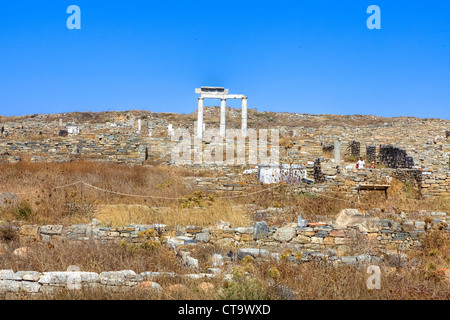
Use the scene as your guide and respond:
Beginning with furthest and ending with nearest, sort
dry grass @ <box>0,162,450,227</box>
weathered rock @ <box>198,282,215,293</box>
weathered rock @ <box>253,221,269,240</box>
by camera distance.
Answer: dry grass @ <box>0,162,450,227</box>
weathered rock @ <box>253,221,269,240</box>
weathered rock @ <box>198,282,215,293</box>

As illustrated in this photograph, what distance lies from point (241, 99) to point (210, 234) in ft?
79.0

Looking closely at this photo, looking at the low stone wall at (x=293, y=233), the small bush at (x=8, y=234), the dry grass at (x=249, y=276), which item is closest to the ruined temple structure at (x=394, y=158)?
the low stone wall at (x=293, y=233)

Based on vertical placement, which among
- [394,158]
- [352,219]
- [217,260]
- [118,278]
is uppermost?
[394,158]

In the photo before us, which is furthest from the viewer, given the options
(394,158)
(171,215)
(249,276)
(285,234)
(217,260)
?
(394,158)

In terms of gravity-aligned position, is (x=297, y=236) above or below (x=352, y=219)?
below

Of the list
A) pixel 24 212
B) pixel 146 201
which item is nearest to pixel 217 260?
pixel 146 201

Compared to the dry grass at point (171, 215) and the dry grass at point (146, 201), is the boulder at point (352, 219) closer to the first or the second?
the dry grass at point (146, 201)

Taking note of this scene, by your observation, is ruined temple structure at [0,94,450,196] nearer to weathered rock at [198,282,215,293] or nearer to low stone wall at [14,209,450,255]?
low stone wall at [14,209,450,255]

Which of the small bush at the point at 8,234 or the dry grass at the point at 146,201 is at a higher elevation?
the dry grass at the point at 146,201

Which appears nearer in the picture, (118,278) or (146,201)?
(118,278)

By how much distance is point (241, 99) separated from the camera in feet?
101

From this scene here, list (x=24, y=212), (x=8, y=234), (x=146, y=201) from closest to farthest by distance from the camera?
(x=8, y=234) < (x=24, y=212) < (x=146, y=201)

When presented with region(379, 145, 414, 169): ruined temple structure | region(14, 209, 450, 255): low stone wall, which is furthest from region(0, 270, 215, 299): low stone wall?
region(379, 145, 414, 169): ruined temple structure

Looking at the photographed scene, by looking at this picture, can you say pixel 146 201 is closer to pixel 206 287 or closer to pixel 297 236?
pixel 297 236
